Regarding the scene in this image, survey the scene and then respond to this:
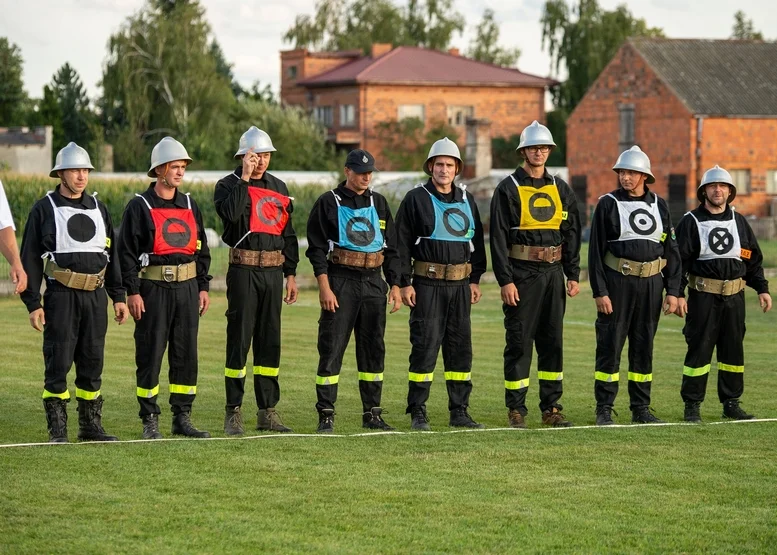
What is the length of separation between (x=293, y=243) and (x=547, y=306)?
90.1 inches

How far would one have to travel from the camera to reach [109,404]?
13523 mm

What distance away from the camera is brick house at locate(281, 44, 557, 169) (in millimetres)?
75938

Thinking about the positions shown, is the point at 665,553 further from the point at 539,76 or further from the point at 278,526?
the point at 539,76

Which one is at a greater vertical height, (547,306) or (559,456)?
(547,306)

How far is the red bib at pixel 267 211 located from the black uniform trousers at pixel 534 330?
207cm

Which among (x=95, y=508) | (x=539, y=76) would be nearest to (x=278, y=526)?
(x=95, y=508)

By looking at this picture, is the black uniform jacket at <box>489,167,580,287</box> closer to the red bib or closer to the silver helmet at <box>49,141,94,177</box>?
the red bib

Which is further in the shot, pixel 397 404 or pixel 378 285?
pixel 397 404

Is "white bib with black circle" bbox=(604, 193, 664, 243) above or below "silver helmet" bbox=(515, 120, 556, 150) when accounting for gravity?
below

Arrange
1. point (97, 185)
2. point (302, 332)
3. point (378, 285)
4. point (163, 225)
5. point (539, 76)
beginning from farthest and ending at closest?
point (539, 76) < point (97, 185) < point (302, 332) < point (378, 285) < point (163, 225)

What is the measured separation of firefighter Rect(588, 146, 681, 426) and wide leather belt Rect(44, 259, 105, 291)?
14.2 ft

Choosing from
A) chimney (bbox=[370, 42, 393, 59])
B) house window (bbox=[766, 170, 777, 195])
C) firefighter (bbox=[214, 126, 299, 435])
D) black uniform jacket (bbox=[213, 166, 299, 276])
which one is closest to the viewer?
black uniform jacket (bbox=[213, 166, 299, 276])

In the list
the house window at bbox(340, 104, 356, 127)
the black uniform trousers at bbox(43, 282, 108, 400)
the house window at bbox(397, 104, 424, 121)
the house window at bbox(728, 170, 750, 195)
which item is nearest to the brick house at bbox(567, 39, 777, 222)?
the house window at bbox(728, 170, 750, 195)

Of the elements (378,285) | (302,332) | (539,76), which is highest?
(539,76)
